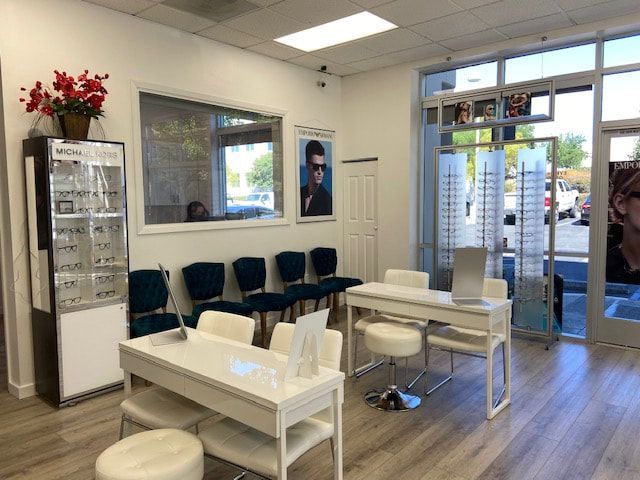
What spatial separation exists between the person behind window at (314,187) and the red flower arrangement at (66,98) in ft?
9.82

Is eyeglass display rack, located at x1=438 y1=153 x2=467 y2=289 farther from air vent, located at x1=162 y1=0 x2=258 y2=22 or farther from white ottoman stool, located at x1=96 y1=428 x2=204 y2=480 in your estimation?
white ottoman stool, located at x1=96 y1=428 x2=204 y2=480

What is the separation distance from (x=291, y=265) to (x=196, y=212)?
4.62 feet

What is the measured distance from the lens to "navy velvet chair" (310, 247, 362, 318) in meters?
6.11

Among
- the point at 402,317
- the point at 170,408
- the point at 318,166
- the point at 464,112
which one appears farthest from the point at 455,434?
the point at 318,166

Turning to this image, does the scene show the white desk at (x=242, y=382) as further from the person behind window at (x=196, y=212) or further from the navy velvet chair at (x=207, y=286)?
the person behind window at (x=196, y=212)

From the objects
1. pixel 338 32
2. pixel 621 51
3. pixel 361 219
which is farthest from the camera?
pixel 361 219

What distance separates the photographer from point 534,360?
15.5 ft

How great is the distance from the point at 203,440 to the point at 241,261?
325 centimetres

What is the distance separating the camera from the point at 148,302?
4.50 meters

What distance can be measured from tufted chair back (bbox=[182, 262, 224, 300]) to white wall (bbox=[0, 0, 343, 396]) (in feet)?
0.48

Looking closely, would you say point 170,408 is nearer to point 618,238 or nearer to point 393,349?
point 393,349

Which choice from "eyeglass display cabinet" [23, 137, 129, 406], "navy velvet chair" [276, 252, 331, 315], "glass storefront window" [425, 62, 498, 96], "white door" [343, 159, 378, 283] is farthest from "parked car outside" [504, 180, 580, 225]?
"eyeglass display cabinet" [23, 137, 129, 406]

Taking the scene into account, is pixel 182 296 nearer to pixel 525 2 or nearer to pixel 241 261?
pixel 241 261

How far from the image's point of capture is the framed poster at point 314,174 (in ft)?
20.8
